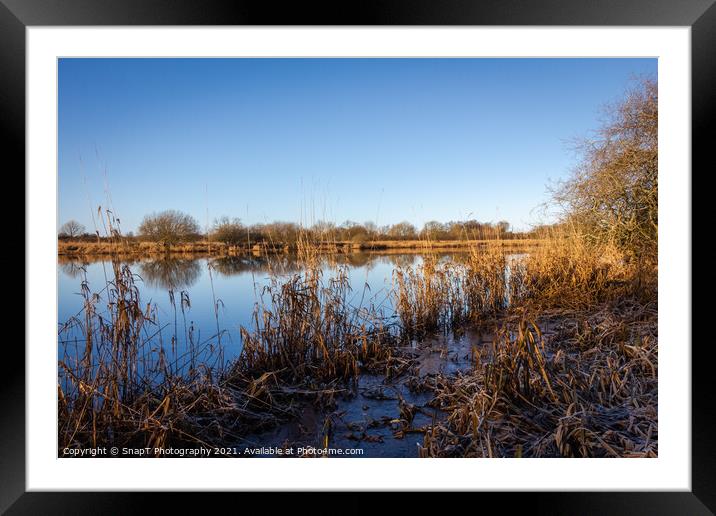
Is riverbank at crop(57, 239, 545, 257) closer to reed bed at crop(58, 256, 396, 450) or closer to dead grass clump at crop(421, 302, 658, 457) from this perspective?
reed bed at crop(58, 256, 396, 450)

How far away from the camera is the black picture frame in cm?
136

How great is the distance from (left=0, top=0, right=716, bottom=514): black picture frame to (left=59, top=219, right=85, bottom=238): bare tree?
1.22 ft

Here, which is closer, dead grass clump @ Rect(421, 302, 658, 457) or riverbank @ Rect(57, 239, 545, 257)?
dead grass clump @ Rect(421, 302, 658, 457)

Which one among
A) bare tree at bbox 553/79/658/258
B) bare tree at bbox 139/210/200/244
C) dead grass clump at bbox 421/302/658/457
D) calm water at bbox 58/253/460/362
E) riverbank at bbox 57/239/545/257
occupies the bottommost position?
dead grass clump at bbox 421/302/658/457

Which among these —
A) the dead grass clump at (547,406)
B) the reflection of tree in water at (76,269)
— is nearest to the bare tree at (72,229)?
the reflection of tree in water at (76,269)

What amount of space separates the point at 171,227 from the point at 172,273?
492 millimetres

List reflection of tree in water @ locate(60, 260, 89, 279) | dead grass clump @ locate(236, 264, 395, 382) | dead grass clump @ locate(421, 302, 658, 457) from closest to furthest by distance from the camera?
dead grass clump @ locate(421, 302, 658, 457) → reflection of tree in water @ locate(60, 260, 89, 279) → dead grass clump @ locate(236, 264, 395, 382)

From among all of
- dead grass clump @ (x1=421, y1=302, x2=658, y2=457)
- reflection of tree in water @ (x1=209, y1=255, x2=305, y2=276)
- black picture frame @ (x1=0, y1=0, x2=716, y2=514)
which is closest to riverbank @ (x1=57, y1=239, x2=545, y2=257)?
reflection of tree in water @ (x1=209, y1=255, x2=305, y2=276)

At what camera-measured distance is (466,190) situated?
11.5 feet

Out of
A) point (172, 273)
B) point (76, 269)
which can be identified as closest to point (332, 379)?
point (76, 269)
